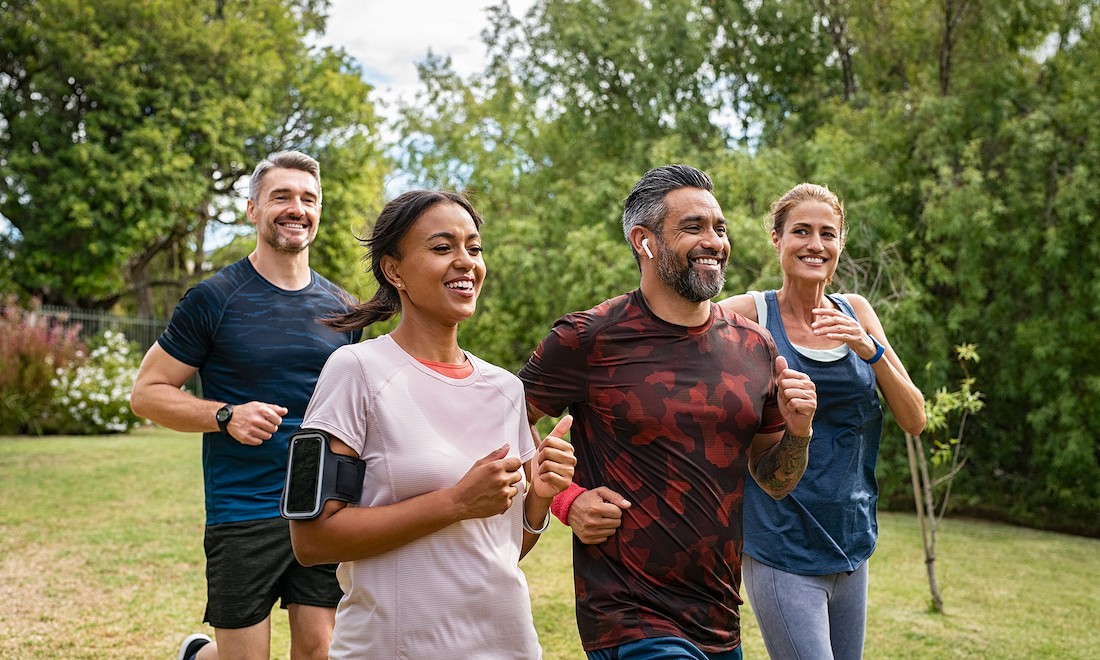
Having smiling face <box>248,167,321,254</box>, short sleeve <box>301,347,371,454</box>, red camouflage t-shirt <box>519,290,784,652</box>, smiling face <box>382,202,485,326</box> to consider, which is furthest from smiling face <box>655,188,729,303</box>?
smiling face <box>248,167,321,254</box>

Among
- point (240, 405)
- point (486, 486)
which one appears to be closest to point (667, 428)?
point (486, 486)

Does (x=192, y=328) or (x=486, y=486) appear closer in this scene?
(x=486, y=486)

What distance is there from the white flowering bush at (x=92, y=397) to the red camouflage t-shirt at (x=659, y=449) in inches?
701

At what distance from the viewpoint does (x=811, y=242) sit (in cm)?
365

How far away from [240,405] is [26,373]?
55.3ft

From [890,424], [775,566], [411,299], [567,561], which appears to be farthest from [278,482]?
[890,424]

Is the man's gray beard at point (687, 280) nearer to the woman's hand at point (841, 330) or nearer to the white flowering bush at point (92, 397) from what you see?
the woman's hand at point (841, 330)

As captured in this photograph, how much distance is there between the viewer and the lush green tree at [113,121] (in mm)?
24078

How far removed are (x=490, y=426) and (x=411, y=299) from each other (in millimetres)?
386

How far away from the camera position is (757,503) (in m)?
3.49

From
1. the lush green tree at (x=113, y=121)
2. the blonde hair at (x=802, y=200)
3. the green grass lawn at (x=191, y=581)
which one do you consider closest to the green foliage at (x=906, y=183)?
the green grass lawn at (x=191, y=581)

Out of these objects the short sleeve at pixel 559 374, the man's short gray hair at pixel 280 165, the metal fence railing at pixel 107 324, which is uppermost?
the metal fence railing at pixel 107 324

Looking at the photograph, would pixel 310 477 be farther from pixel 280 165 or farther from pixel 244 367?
pixel 280 165

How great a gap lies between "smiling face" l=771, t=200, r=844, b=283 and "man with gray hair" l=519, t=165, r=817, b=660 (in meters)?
0.61
